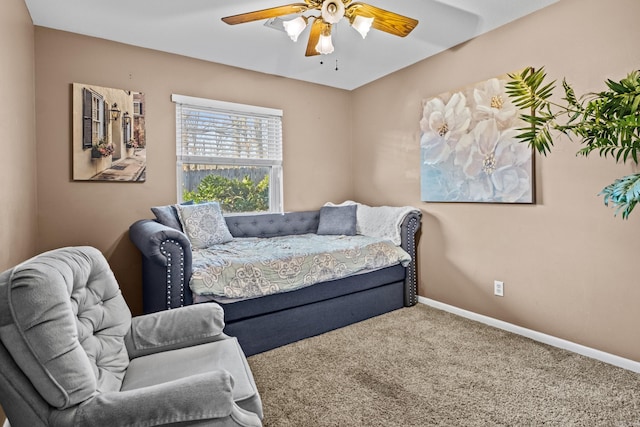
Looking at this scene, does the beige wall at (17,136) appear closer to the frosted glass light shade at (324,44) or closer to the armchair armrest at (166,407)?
the armchair armrest at (166,407)

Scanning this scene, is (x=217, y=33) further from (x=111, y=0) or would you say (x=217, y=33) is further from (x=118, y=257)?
(x=118, y=257)

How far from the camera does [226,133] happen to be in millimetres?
3660

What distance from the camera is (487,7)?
2541mm

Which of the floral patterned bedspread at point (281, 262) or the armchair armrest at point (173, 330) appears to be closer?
the armchair armrest at point (173, 330)

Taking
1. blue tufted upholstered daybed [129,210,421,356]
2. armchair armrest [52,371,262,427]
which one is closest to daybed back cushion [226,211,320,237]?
blue tufted upholstered daybed [129,210,421,356]

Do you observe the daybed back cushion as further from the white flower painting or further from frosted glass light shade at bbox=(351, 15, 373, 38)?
frosted glass light shade at bbox=(351, 15, 373, 38)

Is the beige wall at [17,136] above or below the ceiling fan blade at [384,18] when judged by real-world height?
below

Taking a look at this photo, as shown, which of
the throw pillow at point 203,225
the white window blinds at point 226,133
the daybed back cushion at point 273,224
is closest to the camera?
the throw pillow at point 203,225

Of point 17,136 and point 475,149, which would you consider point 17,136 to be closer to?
point 17,136

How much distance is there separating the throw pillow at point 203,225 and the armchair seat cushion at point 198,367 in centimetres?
151

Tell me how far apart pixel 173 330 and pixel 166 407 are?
A: 2.24ft

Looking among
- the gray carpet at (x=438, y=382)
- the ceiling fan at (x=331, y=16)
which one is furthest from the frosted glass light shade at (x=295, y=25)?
the gray carpet at (x=438, y=382)

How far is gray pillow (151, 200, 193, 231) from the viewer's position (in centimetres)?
291

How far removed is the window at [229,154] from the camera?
11.3 ft
